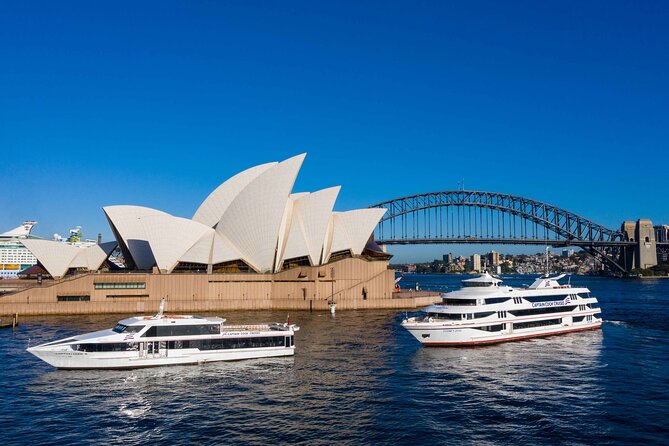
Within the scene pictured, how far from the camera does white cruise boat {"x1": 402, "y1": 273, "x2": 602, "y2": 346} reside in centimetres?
3772

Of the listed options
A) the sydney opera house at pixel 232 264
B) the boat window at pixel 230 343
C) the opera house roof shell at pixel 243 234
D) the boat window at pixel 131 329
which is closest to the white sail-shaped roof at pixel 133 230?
the opera house roof shell at pixel 243 234

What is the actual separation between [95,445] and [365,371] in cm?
1527

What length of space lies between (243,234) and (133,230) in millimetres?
16529

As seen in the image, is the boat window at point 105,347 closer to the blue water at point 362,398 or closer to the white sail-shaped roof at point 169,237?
the blue water at point 362,398

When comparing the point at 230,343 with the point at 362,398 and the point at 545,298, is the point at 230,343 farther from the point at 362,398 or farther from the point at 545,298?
the point at 545,298

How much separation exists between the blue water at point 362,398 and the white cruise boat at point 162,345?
0.91 meters

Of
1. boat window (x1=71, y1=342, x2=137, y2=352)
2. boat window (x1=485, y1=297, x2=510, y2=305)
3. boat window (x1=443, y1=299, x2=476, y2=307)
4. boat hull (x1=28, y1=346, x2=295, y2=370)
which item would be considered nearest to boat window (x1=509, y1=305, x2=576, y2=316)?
boat window (x1=485, y1=297, x2=510, y2=305)

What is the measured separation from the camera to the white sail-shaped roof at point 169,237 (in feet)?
207

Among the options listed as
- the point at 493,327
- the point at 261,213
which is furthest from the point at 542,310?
the point at 261,213

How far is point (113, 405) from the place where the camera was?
23219 millimetres

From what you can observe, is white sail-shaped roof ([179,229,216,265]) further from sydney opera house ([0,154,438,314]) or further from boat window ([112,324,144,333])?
boat window ([112,324,144,333])

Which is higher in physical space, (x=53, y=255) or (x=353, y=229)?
(x=353, y=229)

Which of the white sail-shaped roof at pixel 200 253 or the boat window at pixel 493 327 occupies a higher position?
the white sail-shaped roof at pixel 200 253

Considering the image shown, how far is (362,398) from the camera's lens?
24.1 metres
